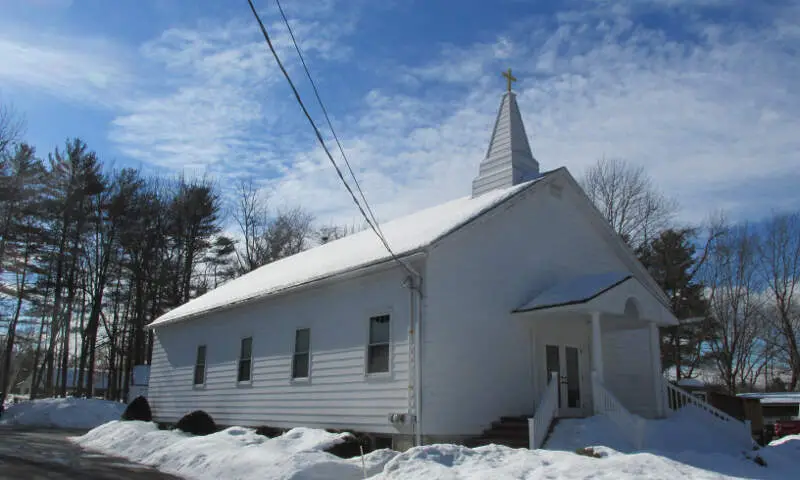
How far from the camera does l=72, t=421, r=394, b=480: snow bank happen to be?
10.3 meters

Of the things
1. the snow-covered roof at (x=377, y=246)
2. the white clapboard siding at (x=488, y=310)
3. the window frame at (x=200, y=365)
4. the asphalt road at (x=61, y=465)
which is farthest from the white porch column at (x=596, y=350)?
the window frame at (x=200, y=365)

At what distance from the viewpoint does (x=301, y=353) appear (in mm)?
16297

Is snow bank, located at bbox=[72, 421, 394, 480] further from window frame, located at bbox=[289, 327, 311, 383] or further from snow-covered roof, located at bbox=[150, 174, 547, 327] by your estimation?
snow-covered roof, located at bbox=[150, 174, 547, 327]

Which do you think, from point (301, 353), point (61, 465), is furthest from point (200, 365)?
point (61, 465)

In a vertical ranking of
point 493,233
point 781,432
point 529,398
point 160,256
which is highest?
point 160,256

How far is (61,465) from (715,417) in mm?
13778

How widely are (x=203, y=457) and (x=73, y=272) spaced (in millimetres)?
29798

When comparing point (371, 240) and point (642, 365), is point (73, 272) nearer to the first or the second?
point (371, 240)

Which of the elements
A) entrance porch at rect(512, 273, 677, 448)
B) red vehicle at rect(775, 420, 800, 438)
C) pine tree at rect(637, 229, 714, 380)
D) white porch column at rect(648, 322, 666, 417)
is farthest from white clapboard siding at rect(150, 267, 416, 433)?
pine tree at rect(637, 229, 714, 380)

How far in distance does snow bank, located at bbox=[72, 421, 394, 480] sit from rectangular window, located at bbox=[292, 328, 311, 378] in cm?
207

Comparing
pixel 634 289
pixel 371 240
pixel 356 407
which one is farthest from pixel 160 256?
pixel 634 289

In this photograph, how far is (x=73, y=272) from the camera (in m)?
37.8

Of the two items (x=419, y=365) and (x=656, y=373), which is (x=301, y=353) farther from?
(x=656, y=373)

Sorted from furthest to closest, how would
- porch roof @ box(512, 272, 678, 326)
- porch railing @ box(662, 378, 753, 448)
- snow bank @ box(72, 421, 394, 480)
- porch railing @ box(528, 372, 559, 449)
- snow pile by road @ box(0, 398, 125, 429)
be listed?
snow pile by road @ box(0, 398, 125, 429) < porch railing @ box(662, 378, 753, 448) < porch roof @ box(512, 272, 678, 326) < porch railing @ box(528, 372, 559, 449) < snow bank @ box(72, 421, 394, 480)
